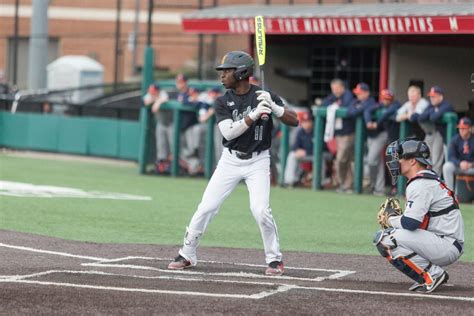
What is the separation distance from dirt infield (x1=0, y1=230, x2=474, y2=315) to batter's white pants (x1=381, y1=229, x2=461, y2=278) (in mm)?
239

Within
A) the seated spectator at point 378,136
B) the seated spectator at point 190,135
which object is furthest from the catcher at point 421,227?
the seated spectator at point 190,135

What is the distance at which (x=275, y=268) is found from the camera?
950 centimetres

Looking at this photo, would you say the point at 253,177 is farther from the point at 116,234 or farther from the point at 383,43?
the point at 383,43

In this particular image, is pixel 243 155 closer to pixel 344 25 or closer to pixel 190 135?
pixel 344 25

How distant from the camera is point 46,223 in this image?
13070mm

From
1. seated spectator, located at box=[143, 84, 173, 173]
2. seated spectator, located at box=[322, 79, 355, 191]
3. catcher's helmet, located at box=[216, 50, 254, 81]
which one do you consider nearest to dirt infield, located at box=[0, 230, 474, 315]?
catcher's helmet, located at box=[216, 50, 254, 81]

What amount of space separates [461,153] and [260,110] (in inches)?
301

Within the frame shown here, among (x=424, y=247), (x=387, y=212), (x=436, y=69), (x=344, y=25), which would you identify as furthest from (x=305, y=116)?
(x=424, y=247)

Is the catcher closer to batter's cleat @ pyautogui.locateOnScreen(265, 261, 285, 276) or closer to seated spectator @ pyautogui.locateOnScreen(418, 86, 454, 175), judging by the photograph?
batter's cleat @ pyautogui.locateOnScreen(265, 261, 285, 276)

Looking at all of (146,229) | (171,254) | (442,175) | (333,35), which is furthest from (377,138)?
(171,254)

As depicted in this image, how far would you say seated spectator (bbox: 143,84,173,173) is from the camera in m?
20.5

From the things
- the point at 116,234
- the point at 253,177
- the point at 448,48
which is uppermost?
the point at 448,48

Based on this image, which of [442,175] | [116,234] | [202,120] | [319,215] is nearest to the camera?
[116,234]

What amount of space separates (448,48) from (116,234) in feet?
25.8
